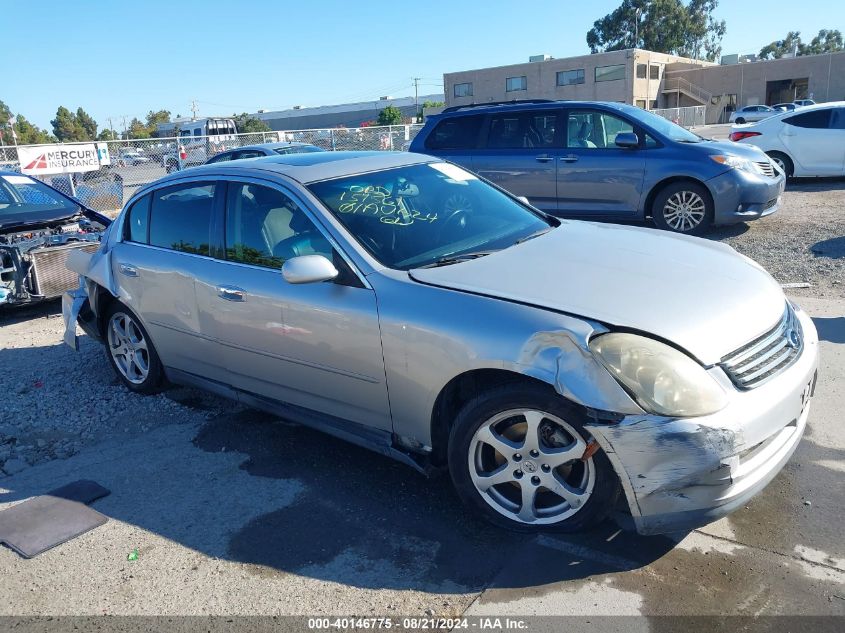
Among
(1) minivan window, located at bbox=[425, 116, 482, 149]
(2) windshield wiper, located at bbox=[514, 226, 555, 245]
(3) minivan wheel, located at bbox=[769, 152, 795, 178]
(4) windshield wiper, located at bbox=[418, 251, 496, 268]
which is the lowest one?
(3) minivan wheel, located at bbox=[769, 152, 795, 178]

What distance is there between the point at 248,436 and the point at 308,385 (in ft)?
2.95

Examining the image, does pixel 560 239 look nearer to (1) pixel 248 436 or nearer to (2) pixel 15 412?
(1) pixel 248 436

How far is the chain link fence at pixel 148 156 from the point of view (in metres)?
18.2

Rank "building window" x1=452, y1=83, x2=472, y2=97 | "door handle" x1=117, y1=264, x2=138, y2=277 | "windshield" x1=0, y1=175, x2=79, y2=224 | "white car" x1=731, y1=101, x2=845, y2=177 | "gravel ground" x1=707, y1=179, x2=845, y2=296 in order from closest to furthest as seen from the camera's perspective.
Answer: "door handle" x1=117, y1=264, x2=138, y2=277
"gravel ground" x1=707, y1=179, x2=845, y2=296
"windshield" x1=0, y1=175, x2=79, y2=224
"white car" x1=731, y1=101, x2=845, y2=177
"building window" x1=452, y1=83, x2=472, y2=97

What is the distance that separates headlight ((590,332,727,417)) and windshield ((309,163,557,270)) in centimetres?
113

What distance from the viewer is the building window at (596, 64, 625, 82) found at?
192ft

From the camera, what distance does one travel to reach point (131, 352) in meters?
5.28

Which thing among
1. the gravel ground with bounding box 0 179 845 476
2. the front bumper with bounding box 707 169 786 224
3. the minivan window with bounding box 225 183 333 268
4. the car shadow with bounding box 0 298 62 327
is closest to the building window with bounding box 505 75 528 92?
the gravel ground with bounding box 0 179 845 476

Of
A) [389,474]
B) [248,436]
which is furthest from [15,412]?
[389,474]

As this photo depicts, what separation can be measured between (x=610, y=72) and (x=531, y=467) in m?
61.9

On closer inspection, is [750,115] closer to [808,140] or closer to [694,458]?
[808,140]

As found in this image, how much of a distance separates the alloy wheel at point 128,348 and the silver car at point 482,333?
306 millimetres

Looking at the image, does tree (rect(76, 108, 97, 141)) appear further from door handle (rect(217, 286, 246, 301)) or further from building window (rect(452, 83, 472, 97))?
door handle (rect(217, 286, 246, 301))

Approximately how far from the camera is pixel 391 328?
336 cm
